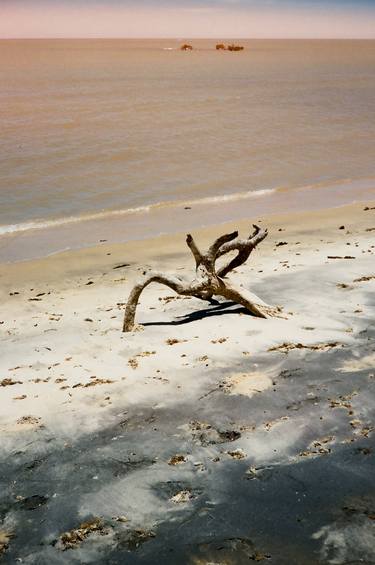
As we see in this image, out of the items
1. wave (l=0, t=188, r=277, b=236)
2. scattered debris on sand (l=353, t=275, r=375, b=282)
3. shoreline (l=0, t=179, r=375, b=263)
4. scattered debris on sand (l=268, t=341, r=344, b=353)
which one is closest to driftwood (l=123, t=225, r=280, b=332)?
scattered debris on sand (l=268, t=341, r=344, b=353)

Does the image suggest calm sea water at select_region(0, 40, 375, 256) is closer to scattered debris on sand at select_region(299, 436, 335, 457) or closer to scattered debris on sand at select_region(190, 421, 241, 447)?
scattered debris on sand at select_region(190, 421, 241, 447)

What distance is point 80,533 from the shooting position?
4180 millimetres

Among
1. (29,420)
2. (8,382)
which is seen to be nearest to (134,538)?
(29,420)

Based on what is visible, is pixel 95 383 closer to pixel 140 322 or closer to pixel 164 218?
pixel 140 322

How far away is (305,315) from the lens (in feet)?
27.5

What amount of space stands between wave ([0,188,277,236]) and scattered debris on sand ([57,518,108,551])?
1296cm

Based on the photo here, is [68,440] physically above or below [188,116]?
below

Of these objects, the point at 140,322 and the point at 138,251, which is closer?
the point at 140,322

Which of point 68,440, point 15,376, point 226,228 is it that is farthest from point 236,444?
point 226,228

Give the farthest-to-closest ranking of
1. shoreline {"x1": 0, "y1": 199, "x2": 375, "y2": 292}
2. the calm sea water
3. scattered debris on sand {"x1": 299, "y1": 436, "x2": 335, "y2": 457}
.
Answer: the calm sea water
shoreline {"x1": 0, "y1": 199, "x2": 375, "y2": 292}
scattered debris on sand {"x1": 299, "y1": 436, "x2": 335, "y2": 457}

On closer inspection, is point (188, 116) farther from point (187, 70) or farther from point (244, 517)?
point (187, 70)

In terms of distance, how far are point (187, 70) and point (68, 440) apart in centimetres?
8493

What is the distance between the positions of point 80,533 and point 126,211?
1470 centimetres

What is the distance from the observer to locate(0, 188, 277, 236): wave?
55.0 ft
